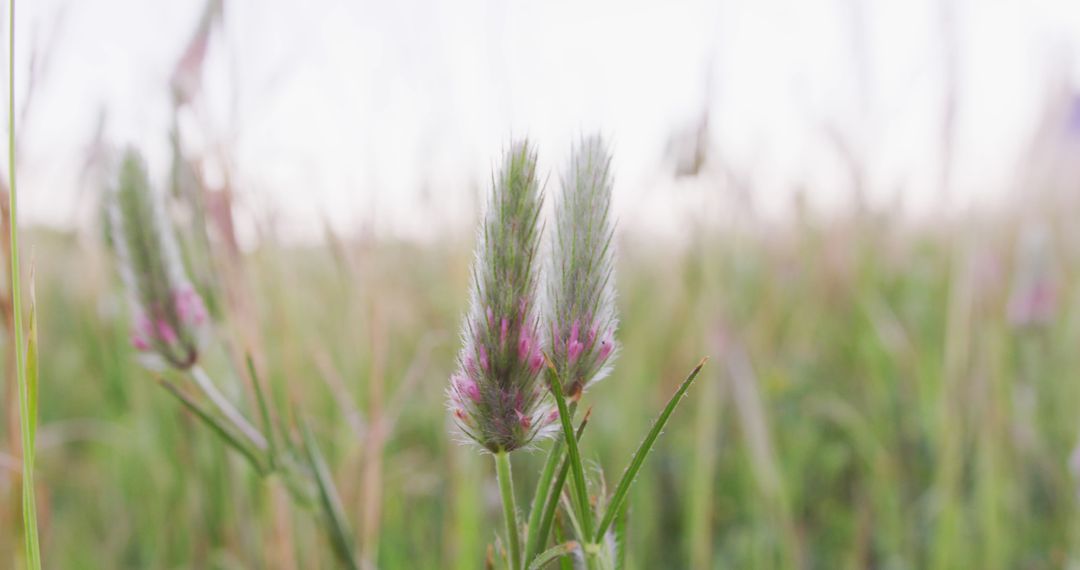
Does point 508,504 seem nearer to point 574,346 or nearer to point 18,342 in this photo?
point 574,346

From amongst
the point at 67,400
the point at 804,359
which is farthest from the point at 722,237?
the point at 67,400

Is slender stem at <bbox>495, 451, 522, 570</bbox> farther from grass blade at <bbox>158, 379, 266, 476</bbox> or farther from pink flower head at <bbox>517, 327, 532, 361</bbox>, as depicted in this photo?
grass blade at <bbox>158, 379, 266, 476</bbox>

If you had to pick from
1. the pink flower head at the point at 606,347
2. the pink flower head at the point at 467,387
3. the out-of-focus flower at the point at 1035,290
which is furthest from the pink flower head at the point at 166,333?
the out-of-focus flower at the point at 1035,290

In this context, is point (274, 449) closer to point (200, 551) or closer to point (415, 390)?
point (200, 551)

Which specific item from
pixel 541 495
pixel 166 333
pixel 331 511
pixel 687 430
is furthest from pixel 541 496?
pixel 687 430

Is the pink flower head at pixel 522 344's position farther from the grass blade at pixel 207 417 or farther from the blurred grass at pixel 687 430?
the blurred grass at pixel 687 430

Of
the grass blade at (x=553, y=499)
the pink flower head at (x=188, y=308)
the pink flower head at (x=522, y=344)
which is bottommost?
the grass blade at (x=553, y=499)
